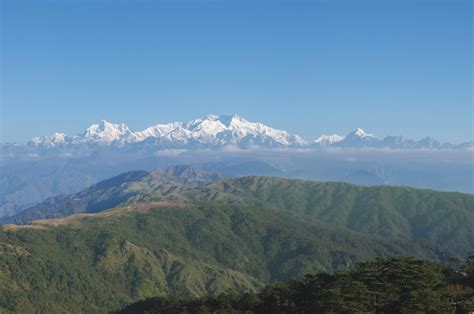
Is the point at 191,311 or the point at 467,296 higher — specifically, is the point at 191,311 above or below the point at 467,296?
below

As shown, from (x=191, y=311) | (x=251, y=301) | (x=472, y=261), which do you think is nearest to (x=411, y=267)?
(x=472, y=261)

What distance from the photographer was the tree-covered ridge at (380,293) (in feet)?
407

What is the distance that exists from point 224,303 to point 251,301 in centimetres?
1568

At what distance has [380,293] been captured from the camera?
131m

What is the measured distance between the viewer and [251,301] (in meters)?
170

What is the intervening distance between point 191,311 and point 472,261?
97.8 m

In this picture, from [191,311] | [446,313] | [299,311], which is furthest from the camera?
[191,311]

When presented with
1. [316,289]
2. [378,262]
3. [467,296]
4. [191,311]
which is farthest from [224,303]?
[467,296]

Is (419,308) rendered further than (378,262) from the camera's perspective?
No

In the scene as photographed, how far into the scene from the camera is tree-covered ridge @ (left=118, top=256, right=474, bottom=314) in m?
124

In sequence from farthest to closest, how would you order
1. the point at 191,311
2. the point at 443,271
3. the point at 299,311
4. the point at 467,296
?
the point at 191,311 < the point at 443,271 < the point at 299,311 < the point at 467,296

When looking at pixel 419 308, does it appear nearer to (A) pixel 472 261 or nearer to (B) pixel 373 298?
(B) pixel 373 298

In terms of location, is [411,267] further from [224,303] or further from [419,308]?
[224,303]

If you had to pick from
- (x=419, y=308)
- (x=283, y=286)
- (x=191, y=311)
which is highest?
(x=419, y=308)
